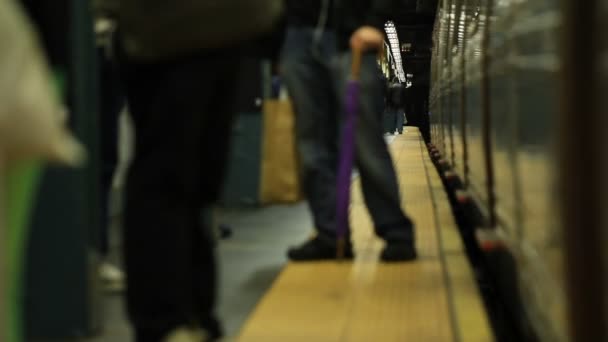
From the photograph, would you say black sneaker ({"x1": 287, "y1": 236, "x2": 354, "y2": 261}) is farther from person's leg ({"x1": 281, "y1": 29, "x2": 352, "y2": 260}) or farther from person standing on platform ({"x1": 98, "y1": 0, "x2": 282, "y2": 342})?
person standing on platform ({"x1": 98, "y1": 0, "x2": 282, "y2": 342})

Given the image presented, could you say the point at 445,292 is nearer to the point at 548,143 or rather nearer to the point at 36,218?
the point at 548,143

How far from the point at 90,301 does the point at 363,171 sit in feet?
3.88

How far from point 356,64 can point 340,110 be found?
0.68ft

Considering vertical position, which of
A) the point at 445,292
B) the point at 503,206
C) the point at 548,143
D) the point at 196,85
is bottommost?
the point at 445,292

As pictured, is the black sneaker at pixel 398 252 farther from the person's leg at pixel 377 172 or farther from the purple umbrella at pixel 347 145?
the purple umbrella at pixel 347 145

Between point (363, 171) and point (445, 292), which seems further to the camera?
point (363, 171)

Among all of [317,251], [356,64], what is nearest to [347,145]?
[356,64]

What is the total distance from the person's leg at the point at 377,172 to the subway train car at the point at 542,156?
358 mm

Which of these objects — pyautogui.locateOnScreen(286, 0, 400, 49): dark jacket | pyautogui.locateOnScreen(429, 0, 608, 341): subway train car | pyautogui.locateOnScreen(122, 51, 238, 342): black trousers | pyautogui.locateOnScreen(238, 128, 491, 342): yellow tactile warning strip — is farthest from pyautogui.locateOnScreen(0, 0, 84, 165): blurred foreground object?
pyautogui.locateOnScreen(286, 0, 400, 49): dark jacket

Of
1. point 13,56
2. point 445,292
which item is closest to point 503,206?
point 445,292

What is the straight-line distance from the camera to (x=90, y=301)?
2.71 m

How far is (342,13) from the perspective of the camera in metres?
3.50

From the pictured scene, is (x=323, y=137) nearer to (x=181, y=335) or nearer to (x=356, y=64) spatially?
(x=356, y=64)

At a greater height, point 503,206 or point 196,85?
point 196,85
